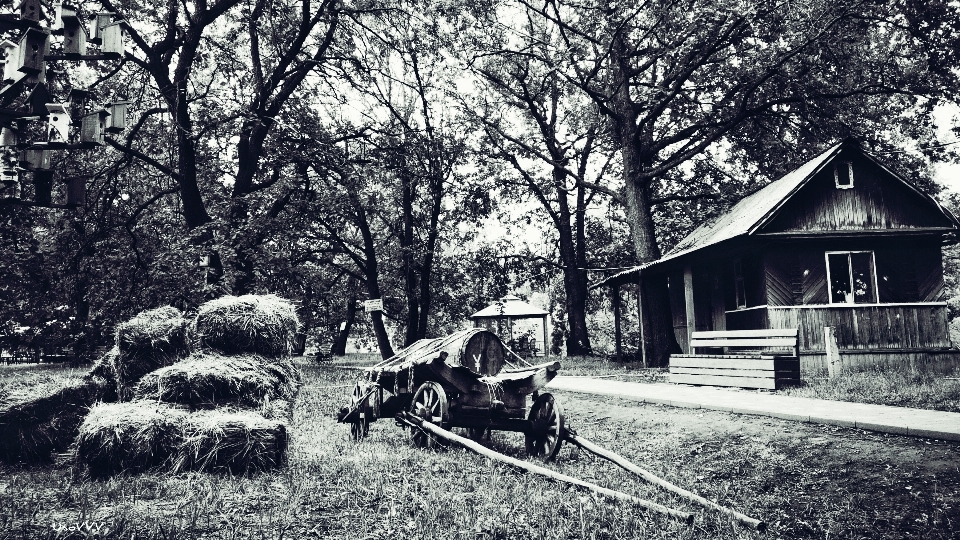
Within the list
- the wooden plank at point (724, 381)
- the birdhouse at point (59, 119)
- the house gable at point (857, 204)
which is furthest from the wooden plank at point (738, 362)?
the birdhouse at point (59, 119)

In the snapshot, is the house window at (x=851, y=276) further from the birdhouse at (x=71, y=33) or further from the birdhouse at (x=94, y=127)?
the birdhouse at (x=71, y=33)

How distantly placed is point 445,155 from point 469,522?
60.0 ft

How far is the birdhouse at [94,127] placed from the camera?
9492 millimetres

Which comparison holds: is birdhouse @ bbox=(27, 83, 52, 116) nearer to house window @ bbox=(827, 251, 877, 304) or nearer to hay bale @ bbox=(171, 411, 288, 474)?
hay bale @ bbox=(171, 411, 288, 474)

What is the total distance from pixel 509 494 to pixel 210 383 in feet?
11.2

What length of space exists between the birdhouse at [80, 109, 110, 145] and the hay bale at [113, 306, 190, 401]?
3208mm

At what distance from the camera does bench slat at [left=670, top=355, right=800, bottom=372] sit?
12.8m

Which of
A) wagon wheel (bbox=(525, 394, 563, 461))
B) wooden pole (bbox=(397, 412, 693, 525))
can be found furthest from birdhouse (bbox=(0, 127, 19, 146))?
wagon wheel (bbox=(525, 394, 563, 461))

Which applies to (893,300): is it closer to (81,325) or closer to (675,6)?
(675,6)

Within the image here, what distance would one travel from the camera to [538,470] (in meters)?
6.15

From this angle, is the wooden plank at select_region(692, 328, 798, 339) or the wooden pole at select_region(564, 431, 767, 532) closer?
the wooden pole at select_region(564, 431, 767, 532)

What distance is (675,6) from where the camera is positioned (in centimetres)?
1916

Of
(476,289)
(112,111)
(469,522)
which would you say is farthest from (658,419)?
(476,289)

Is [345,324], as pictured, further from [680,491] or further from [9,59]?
[680,491]
